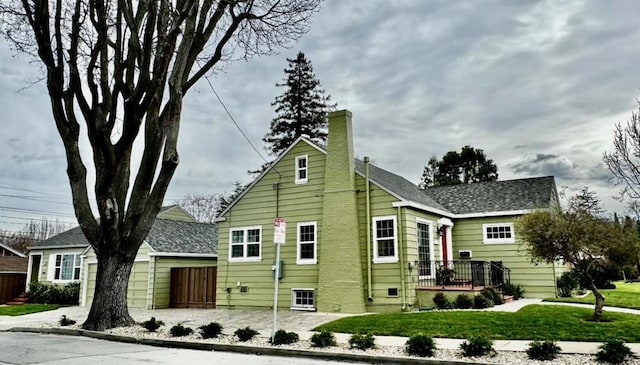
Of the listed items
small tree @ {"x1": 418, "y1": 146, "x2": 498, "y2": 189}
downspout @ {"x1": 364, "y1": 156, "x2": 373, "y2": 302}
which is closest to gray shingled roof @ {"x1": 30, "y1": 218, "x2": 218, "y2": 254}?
downspout @ {"x1": 364, "y1": 156, "x2": 373, "y2": 302}

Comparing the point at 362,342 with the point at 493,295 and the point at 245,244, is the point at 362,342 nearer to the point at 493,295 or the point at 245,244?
the point at 493,295

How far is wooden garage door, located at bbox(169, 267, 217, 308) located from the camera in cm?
1978

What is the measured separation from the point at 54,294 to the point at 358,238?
1702 cm

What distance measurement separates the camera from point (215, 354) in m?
9.30

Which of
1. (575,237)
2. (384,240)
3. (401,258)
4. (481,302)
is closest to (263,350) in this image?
(401,258)

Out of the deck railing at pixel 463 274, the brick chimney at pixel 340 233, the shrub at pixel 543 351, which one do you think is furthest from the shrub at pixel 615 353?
the brick chimney at pixel 340 233

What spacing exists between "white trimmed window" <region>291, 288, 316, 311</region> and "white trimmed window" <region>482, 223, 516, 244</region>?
293 inches

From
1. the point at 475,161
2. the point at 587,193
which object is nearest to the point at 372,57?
the point at 587,193

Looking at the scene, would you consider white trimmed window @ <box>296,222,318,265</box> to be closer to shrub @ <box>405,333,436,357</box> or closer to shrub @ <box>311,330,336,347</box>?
shrub @ <box>311,330,336,347</box>

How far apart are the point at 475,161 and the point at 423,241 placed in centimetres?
2626

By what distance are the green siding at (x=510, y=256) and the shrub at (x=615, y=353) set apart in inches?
374

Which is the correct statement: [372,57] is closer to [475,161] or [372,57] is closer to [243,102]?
[243,102]

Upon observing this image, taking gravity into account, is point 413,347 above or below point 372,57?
below

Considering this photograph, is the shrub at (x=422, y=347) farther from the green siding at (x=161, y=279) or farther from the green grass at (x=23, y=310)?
the green grass at (x=23, y=310)
